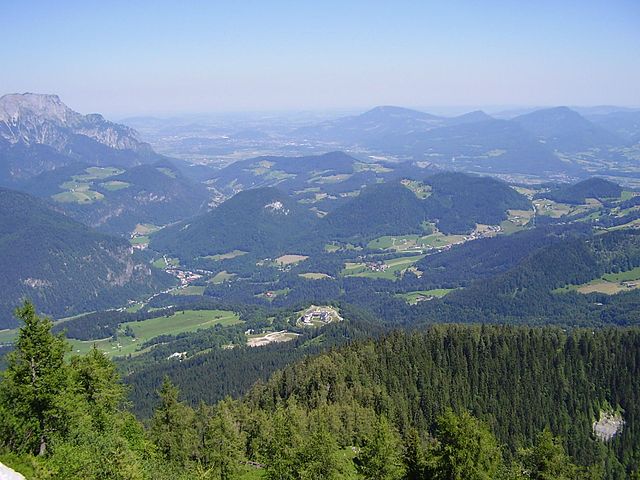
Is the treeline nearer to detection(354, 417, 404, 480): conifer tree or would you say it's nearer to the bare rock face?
detection(354, 417, 404, 480): conifer tree

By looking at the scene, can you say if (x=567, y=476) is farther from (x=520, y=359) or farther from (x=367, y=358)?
(x=520, y=359)

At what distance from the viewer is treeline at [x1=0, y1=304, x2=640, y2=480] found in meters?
44.9

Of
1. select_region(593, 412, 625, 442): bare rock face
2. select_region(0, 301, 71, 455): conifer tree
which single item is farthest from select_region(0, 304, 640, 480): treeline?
select_region(593, 412, 625, 442): bare rock face

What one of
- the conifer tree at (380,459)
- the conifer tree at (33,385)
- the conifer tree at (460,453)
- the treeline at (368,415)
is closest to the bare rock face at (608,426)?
the treeline at (368,415)

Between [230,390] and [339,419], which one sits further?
[230,390]

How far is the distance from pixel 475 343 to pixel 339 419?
60.7m

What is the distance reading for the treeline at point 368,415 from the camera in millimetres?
44906

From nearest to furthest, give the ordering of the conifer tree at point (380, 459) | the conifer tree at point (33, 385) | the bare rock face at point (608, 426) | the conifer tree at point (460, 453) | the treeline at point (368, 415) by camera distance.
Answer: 1. the conifer tree at point (33, 385)
2. the treeline at point (368, 415)
3. the conifer tree at point (460, 453)
4. the conifer tree at point (380, 459)
5. the bare rock face at point (608, 426)

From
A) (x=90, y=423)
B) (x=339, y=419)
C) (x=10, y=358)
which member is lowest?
(x=339, y=419)

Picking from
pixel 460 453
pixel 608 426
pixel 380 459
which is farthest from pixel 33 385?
pixel 608 426

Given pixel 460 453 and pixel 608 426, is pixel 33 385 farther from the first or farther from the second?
pixel 608 426

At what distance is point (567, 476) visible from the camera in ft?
198

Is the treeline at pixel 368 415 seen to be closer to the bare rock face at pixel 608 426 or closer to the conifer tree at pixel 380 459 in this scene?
the conifer tree at pixel 380 459

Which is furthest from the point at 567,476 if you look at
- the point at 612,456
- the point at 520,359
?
the point at 520,359
